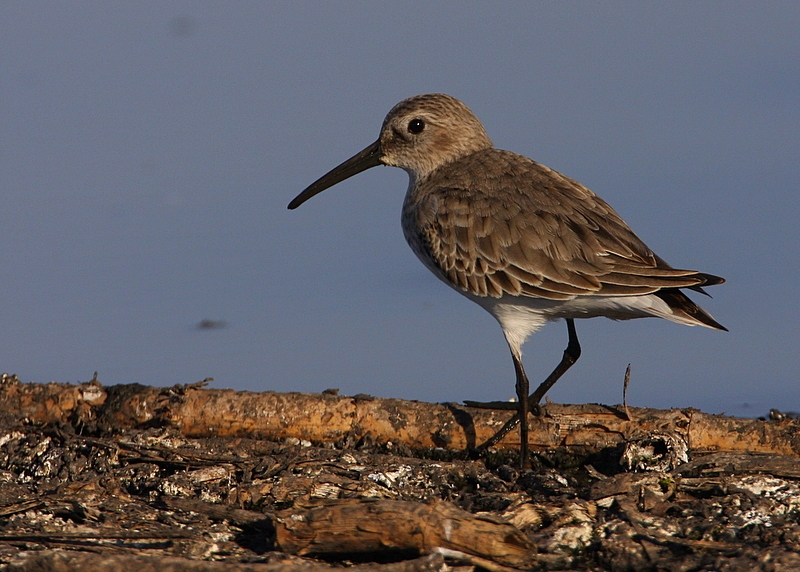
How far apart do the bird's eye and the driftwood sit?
2653 mm

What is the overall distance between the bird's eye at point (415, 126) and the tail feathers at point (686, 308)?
263 cm

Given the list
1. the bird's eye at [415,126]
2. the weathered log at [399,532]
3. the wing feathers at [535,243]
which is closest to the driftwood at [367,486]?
the weathered log at [399,532]

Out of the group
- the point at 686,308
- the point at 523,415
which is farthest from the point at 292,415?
the point at 686,308

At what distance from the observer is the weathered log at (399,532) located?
4691mm

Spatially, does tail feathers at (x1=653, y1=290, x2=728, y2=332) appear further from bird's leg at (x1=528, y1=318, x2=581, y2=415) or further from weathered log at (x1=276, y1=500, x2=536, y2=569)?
weathered log at (x1=276, y1=500, x2=536, y2=569)

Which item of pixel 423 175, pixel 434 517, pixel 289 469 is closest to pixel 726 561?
pixel 434 517

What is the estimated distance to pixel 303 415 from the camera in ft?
23.0

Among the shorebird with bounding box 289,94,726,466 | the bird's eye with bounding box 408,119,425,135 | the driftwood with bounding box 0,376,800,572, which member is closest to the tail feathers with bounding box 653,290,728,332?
the shorebird with bounding box 289,94,726,466

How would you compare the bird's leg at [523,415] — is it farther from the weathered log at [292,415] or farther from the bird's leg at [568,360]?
the bird's leg at [568,360]

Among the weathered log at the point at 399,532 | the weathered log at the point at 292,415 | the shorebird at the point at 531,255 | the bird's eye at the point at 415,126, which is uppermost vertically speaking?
the bird's eye at the point at 415,126

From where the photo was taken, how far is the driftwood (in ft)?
15.7

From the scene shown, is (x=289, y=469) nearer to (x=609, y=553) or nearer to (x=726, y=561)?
(x=609, y=553)

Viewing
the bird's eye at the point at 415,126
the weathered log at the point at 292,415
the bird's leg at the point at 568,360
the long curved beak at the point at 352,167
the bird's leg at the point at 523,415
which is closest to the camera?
the bird's leg at the point at 523,415

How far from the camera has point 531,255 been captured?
7.23 m
